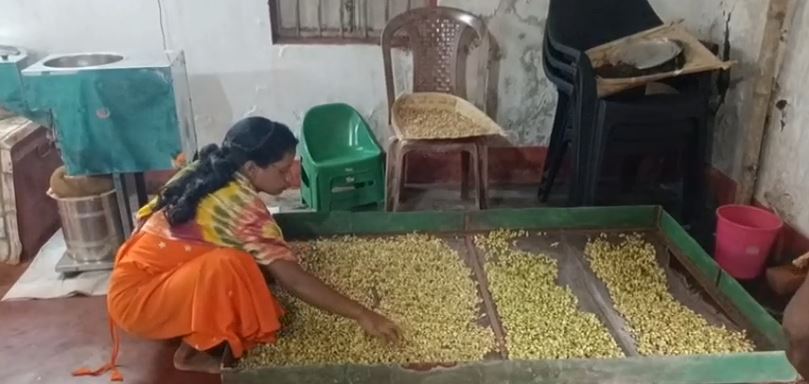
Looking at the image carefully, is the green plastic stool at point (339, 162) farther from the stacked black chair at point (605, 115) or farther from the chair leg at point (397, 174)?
the stacked black chair at point (605, 115)

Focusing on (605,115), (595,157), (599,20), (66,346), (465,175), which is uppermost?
(599,20)

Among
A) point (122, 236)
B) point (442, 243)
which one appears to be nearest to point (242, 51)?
point (122, 236)

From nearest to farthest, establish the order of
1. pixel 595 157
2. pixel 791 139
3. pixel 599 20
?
pixel 791 139, pixel 595 157, pixel 599 20

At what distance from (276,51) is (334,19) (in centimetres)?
33

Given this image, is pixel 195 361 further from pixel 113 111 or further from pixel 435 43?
pixel 435 43

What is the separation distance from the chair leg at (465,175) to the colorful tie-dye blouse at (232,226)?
1.57 m

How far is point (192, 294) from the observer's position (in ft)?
6.91

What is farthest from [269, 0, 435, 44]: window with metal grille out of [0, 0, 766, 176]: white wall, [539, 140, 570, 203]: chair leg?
[539, 140, 570, 203]: chair leg

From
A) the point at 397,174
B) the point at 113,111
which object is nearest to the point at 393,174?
the point at 397,174

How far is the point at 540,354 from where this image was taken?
2152mm

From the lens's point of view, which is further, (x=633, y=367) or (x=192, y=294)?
(x=192, y=294)

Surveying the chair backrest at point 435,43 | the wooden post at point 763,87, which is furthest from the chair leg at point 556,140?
the wooden post at point 763,87

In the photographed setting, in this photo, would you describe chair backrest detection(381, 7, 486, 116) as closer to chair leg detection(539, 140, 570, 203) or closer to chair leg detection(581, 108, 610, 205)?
chair leg detection(539, 140, 570, 203)

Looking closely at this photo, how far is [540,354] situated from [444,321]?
34 centimetres
